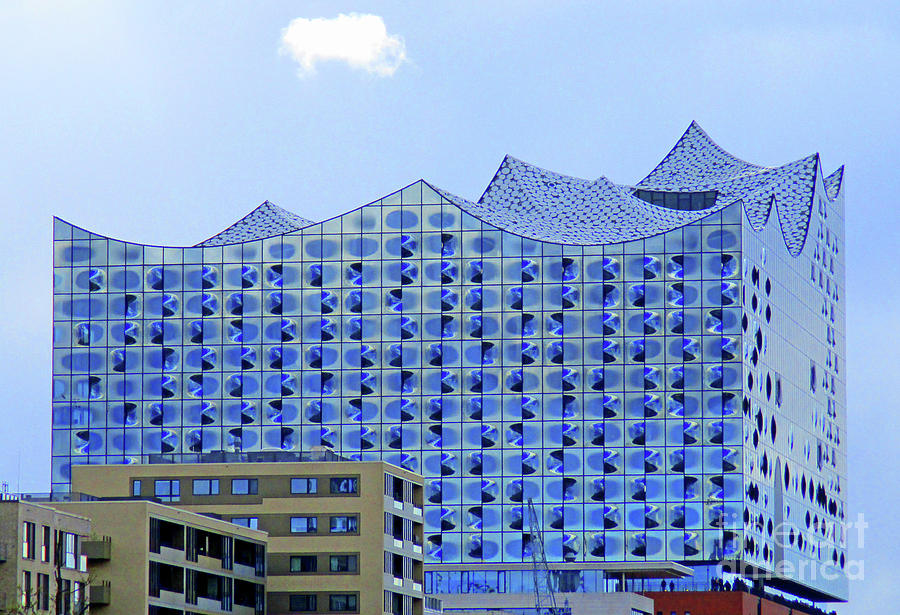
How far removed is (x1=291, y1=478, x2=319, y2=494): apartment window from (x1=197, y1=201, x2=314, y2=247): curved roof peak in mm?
48508

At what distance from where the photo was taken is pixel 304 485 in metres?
90.0

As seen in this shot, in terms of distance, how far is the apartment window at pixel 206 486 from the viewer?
90.7 m

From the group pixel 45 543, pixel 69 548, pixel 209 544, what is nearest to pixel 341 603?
pixel 209 544

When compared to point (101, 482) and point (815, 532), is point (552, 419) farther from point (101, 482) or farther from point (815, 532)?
point (101, 482)

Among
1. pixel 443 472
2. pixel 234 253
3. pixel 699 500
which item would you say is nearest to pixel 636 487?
pixel 699 500

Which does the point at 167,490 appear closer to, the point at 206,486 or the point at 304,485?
the point at 206,486

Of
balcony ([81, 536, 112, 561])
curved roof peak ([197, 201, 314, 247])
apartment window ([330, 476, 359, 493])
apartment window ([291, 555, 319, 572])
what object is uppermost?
curved roof peak ([197, 201, 314, 247])

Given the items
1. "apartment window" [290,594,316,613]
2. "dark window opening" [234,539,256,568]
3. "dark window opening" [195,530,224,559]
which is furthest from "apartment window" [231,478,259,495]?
"dark window opening" [195,530,224,559]

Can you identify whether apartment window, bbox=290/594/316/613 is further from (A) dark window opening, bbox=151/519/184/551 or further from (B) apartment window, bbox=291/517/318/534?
(A) dark window opening, bbox=151/519/184/551

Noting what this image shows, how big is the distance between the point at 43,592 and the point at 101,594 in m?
5.84

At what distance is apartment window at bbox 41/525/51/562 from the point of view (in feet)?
222

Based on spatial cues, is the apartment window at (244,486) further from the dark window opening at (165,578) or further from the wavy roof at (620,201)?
the wavy roof at (620,201)

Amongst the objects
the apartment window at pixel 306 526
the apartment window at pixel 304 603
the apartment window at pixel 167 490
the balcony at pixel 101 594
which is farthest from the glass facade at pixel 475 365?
the balcony at pixel 101 594

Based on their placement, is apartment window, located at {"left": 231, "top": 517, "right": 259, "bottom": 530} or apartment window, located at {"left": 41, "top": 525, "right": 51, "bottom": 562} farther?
apartment window, located at {"left": 231, "top": 517, "right": 259, "bottom": 530}
